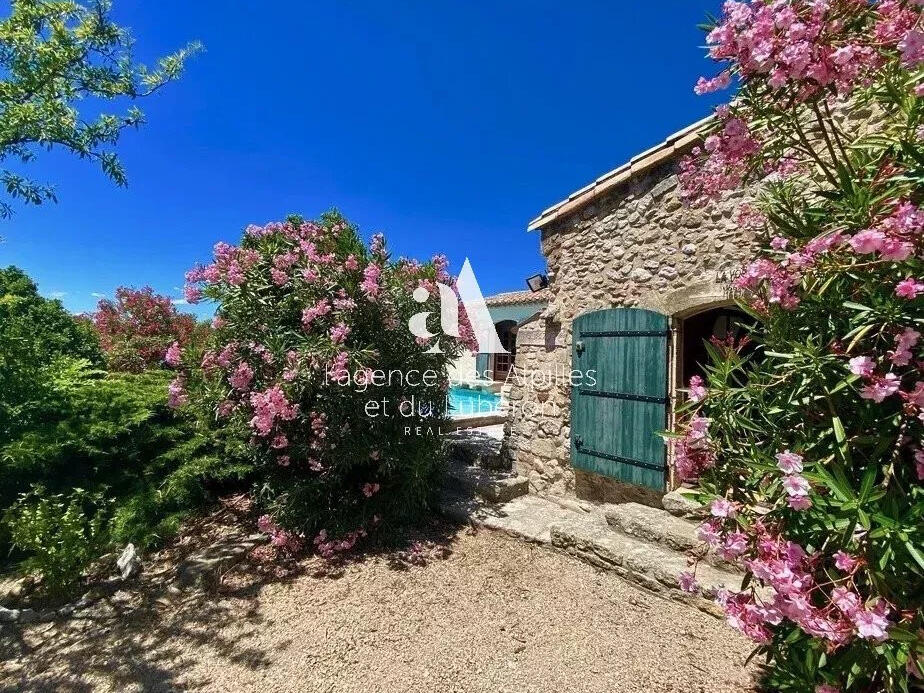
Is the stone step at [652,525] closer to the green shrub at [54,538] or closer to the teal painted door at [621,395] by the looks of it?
the teal painted door at [621,395]

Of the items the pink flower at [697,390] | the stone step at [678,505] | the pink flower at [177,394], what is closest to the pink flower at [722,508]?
the pink flower at [697,390]

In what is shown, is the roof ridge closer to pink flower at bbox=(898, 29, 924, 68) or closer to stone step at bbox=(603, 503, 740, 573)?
pink flower at bbox=(898, 29, 924, 68)

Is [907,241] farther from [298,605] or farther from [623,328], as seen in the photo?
[298,605]

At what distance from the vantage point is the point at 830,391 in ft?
5.94

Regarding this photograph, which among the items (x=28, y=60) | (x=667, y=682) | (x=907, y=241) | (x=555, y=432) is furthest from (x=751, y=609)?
(x=28, y=60)

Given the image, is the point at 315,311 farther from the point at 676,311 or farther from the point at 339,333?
the point at 676,311

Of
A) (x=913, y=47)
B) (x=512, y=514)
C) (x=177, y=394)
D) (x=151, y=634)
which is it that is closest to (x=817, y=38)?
(x=913, y=47)

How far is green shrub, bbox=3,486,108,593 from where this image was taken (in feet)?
11.3

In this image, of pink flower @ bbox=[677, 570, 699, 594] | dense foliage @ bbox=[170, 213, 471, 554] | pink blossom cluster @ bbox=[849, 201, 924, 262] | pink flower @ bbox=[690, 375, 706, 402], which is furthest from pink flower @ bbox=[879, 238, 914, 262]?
dense foliage @ bbox=[170, 213, 471, 554]

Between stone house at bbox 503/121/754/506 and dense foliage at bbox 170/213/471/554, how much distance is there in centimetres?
176

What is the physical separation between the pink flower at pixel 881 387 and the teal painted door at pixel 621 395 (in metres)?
3.20

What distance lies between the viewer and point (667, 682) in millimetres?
2627

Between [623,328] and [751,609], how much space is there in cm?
368

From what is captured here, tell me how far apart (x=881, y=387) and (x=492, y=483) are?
15.4 feet
